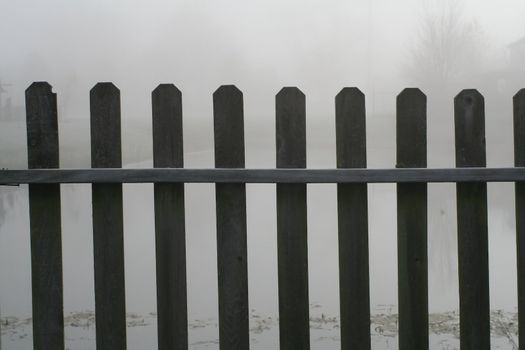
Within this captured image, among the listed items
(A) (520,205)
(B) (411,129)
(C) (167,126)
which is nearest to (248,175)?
(C) (167,126)

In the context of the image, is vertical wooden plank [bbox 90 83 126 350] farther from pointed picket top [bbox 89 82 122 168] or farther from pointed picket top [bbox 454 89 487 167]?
pointed picket top [bbox 454 89 487 167]

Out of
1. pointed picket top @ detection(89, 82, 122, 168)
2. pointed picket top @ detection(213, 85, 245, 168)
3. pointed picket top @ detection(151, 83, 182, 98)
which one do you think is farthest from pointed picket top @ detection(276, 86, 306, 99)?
pointed picket top @ detection(89, 82, 122, 168)

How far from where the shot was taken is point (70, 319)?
5.33 m

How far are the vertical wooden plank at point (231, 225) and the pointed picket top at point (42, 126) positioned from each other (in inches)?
28.0

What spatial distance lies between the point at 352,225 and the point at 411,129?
0.49 metres

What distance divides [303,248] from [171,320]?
0.66m

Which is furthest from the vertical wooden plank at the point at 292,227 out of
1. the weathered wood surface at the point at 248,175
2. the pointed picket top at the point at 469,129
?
the pointed picket top at the point at 469,129

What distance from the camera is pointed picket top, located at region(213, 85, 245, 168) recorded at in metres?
2.63

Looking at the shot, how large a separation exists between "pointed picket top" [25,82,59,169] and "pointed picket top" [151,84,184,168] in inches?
17.5

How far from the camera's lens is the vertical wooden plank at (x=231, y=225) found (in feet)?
8.65

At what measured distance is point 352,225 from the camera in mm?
2695

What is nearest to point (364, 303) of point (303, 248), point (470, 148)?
point (303, 248)

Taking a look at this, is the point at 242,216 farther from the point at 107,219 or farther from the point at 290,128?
the point at 107,219

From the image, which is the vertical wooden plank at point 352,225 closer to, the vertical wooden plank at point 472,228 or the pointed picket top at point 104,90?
A: the vertical wooden plank at point 472,228
